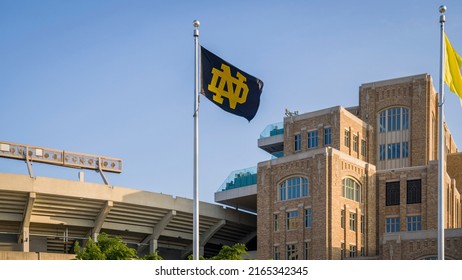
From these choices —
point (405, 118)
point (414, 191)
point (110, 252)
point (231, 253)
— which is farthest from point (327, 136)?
point (110, 252)

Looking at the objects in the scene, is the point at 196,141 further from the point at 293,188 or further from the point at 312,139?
the point at 312,139

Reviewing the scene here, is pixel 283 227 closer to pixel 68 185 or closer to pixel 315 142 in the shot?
pixel 315 142

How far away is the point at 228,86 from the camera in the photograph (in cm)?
3262

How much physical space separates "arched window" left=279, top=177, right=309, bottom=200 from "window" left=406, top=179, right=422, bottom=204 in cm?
909

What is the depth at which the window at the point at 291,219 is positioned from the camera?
72188 mm

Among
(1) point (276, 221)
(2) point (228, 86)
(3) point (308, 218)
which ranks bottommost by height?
(1) point (276, 221)

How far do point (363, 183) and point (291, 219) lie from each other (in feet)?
24.3

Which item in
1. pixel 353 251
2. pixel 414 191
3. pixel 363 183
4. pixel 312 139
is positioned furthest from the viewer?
pixel 312 139

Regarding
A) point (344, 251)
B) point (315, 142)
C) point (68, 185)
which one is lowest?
point (344, 251)

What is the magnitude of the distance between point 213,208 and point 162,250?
6.29 m

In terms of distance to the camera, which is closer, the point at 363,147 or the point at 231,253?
the point at 231,253

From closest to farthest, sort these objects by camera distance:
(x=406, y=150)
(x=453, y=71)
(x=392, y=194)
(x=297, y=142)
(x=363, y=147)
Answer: (x=453, y=71)
(x=392, y=194)
(x=297, y=142)
(x=406, y=150)
(x=363, y=147)

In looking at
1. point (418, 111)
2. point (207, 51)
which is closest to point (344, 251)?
point (418, 111)

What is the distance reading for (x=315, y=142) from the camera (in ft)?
258
